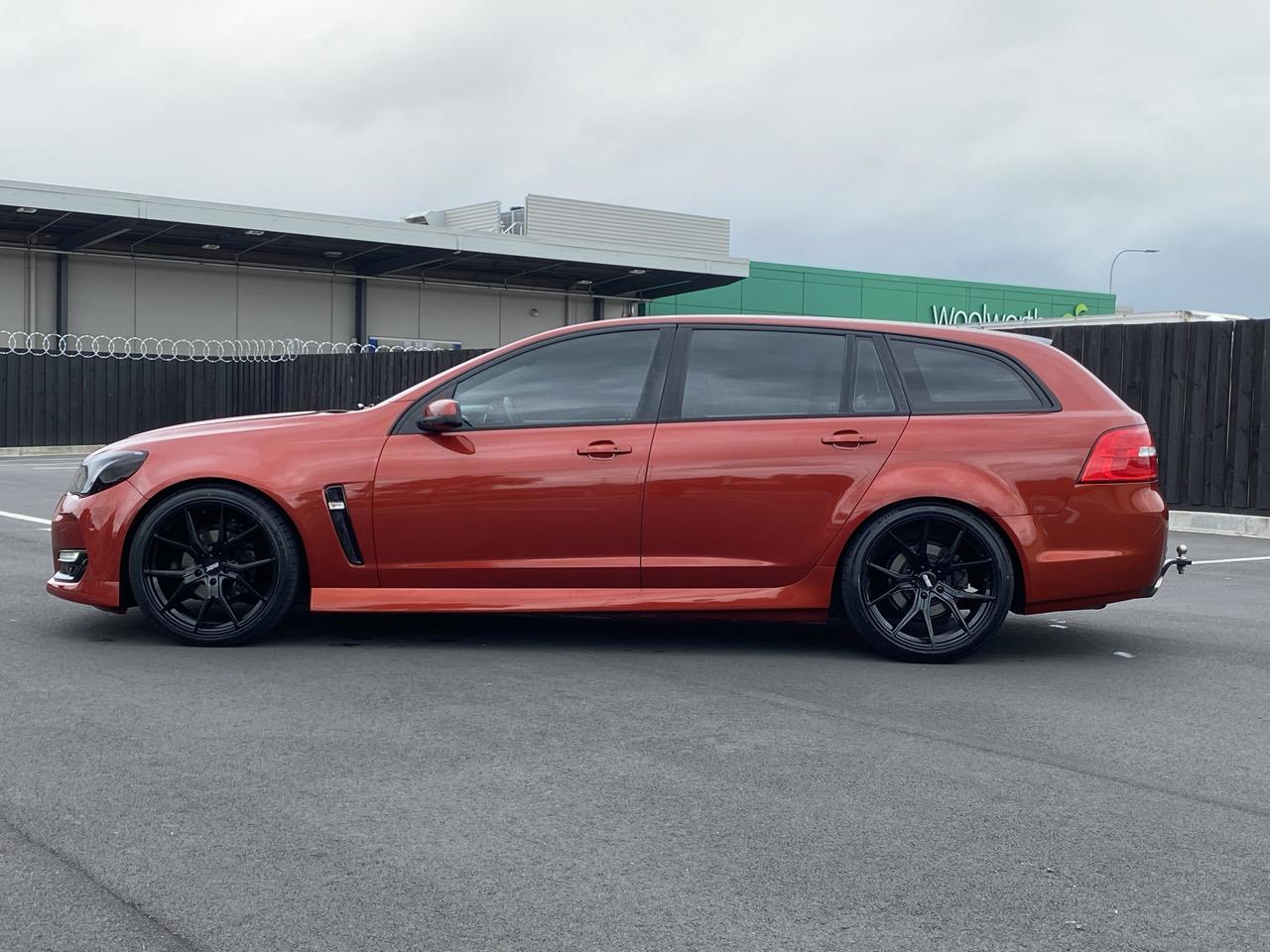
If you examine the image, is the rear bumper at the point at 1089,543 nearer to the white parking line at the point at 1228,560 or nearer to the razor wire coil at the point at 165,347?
the white parking line at the point at 1228,560

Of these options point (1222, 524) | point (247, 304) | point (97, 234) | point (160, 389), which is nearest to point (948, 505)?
point (1222, 524)

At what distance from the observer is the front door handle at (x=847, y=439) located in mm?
6535

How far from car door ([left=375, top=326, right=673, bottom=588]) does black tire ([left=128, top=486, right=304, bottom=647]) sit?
49cm

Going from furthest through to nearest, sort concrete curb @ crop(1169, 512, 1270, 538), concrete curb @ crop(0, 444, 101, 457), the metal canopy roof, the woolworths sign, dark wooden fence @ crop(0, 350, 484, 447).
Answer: the woolworths sign → the metal canopy roof → concrete curb @ crop(0, 444, 101, 457) → dark wooden fence @ crop(0, 350, 484, 447) → concrete curb @ crop(1169, 512, 1270, 538)

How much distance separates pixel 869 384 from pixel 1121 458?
1192mm

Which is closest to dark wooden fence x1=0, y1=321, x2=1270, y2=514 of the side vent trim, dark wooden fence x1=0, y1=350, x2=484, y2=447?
dark wooden fence x1=0, y1=350, x2=484, y2=447

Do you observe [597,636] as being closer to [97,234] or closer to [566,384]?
[566,384]

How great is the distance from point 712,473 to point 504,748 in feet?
6.91

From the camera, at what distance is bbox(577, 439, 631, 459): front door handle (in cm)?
653

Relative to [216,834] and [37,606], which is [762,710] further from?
[37,606]

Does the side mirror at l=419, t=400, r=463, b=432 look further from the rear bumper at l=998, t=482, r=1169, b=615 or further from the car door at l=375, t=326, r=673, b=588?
the rear bumper at l=998, t=482, r=1169, b=615

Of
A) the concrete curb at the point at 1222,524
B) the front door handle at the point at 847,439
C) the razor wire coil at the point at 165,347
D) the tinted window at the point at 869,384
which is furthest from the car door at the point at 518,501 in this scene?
the razor wire coil at the point at 165,347

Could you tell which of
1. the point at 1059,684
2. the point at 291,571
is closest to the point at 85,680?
the point at 291,571

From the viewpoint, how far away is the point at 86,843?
12.3ft
